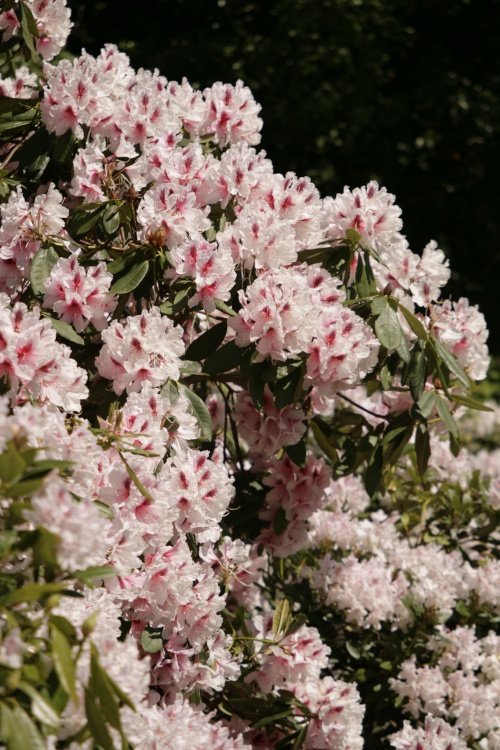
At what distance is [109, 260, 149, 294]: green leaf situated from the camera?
2061mm

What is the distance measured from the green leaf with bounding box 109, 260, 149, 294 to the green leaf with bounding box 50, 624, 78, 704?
907 mm

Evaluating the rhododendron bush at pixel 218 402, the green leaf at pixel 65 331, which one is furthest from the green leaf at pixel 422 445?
the green leaf at pixel 65 331

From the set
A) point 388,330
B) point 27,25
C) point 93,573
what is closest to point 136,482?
point 93,573

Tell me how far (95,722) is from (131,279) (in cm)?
103

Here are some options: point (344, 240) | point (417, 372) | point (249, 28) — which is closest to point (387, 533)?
point (417, 372)

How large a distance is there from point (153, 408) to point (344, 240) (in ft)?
2.20

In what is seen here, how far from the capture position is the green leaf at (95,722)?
4.28ft

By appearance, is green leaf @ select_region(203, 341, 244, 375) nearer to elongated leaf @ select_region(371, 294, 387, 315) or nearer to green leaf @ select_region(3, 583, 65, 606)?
elongated leaf @ select_region(371, 294, 387, 315)

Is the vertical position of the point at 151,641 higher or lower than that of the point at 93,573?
lower

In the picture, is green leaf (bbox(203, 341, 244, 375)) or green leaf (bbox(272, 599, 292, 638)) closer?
green leaf (bbox(203, 341, 244, 375))

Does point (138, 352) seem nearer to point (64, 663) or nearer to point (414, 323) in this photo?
point (414, 323)

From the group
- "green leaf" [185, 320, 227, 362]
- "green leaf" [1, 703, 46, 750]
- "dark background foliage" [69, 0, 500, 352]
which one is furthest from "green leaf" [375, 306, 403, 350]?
"dark background foliage" [69, 0, 500, 352]

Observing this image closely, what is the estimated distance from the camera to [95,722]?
1305 millimetres

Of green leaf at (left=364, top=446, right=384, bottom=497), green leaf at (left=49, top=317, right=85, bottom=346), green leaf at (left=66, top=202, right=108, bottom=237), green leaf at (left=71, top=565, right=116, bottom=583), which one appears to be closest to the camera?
green leaf at (left=71, top=565, right=116, bottom=583)
